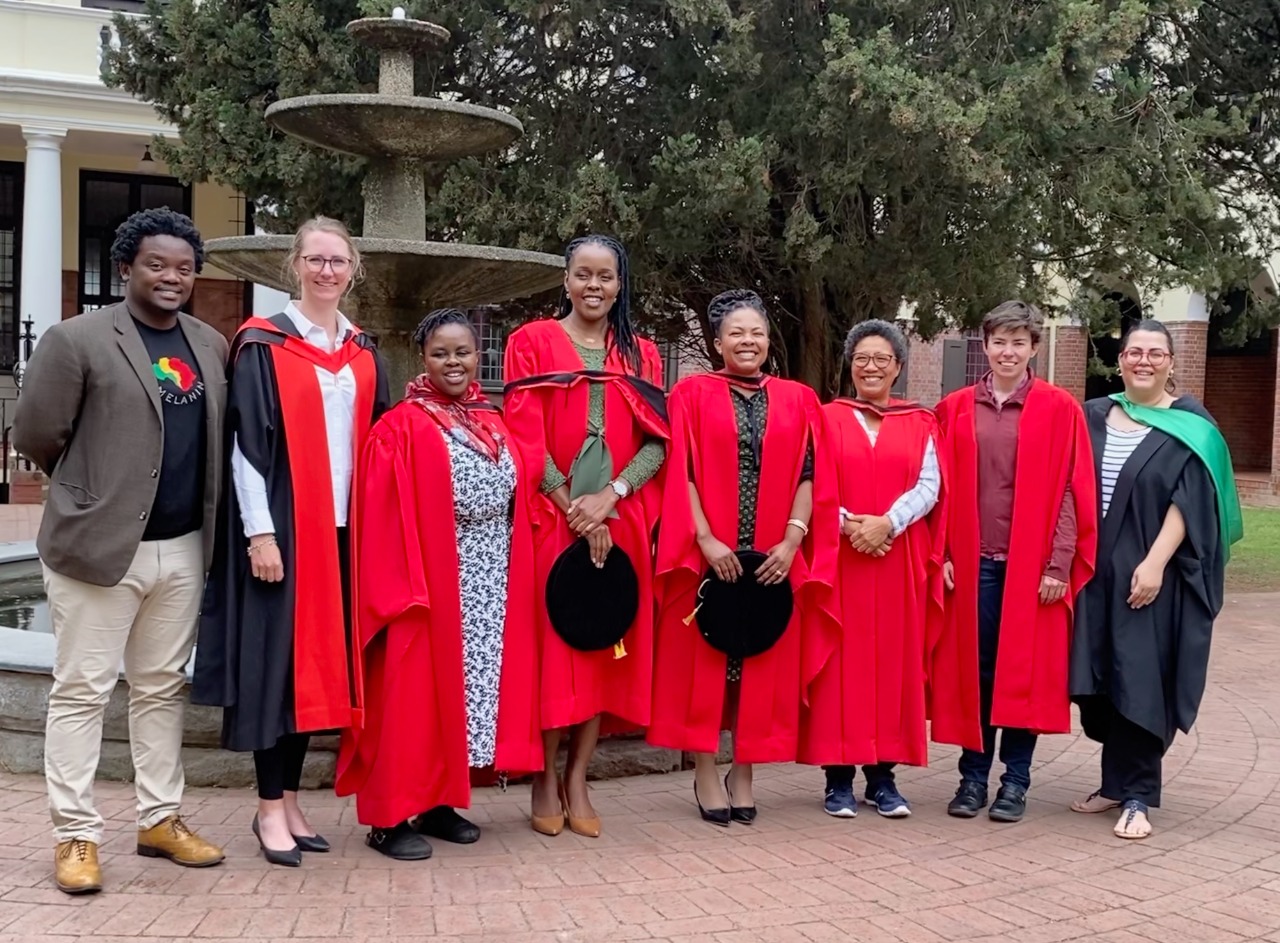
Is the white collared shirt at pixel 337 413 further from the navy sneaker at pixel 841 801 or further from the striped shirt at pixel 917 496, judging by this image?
the navy sneaker at pixel 841 801

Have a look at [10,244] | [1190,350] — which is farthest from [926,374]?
[10,244]

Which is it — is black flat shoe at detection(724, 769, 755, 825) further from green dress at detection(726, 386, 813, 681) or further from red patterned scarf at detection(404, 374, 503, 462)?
red patterned scarf at detection(404, 374, 503, 462)

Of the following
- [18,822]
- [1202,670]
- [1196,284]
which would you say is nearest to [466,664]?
[18,822]

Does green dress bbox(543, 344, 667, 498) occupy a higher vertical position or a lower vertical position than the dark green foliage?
lower

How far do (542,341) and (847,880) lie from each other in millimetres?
2172

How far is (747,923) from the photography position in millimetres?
3961

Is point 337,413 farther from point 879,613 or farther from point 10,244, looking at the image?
point 10,244

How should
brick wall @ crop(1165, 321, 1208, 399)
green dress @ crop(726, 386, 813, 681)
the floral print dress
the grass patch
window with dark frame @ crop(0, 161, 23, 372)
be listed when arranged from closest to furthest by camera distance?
the floral print dress, green dress @ crop(726, 386, 813, 681), the grass patch, window with dark frame @ crop(0, 161, 23, 372), brick wall @ crop(1165, 321, 1208, 399)

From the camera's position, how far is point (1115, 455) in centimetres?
512

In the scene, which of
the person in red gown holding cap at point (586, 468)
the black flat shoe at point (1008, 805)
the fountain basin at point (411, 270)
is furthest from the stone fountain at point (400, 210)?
the black flat shoe at point (1008, 805)

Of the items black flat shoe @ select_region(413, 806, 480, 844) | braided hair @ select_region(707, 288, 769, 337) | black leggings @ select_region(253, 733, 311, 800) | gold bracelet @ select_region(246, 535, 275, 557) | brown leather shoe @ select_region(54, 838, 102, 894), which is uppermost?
braided hair @ select_region(707, 288, 769, 337)

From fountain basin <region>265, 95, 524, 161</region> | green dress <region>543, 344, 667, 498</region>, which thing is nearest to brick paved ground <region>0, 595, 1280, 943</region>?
green dress <region>543, 344, 667, 498</region>

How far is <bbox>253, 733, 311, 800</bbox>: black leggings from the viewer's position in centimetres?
432

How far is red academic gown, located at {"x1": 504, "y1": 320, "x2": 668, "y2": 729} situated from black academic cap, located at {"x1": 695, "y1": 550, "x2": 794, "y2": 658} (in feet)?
0.73
